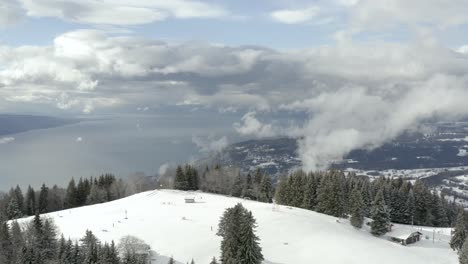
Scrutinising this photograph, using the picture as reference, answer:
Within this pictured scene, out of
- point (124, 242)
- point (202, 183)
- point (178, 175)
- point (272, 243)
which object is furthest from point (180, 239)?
point (202, 183)

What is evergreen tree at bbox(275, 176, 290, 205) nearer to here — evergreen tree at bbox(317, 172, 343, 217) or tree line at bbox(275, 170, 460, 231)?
tree line at bbox(275, 170, 460, 231)

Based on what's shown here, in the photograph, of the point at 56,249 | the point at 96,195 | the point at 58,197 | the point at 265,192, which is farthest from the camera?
the point at 58,197

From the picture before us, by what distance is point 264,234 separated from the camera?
66.1 meters

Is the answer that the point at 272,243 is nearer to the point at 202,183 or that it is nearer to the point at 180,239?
the point at 180,239

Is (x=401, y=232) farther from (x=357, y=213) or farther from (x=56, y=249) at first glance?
(x=56, y=249)

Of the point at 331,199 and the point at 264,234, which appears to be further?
the point at 331,199

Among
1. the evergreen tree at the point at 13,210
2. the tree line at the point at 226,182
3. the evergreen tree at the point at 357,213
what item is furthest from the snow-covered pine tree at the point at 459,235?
the evergreen tree at the point at 13,210

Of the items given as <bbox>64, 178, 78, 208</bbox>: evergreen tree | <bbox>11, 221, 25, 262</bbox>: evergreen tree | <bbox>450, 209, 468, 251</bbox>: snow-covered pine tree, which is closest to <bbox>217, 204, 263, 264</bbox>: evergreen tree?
<bbox>11, 221, 25, 262</bbox>: evergreen tree

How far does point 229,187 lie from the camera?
119 m

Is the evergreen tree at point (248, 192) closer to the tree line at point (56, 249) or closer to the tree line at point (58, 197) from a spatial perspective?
the tree line at point (58, 197)

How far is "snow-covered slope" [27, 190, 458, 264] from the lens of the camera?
58.8 m

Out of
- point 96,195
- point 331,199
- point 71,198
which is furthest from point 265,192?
point 71,198

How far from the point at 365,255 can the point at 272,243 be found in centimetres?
1325

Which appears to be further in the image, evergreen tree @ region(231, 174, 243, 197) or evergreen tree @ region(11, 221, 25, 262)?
evergreen tree @ region(231, 174, 243, 197)
